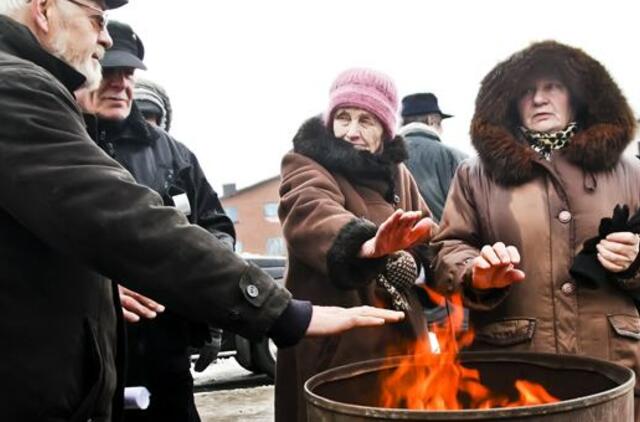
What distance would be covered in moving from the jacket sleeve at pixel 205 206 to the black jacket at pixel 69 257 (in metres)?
1.51

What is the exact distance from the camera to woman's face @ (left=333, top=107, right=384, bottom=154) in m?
3.12

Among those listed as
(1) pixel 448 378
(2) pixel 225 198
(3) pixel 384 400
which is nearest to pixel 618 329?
(1) pixel 448 378

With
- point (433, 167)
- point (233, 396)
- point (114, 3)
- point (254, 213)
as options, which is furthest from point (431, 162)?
point (254, 213)

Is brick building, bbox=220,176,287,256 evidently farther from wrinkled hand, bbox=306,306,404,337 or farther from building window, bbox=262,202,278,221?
wrinkled hand, bbox=306,306,404,337

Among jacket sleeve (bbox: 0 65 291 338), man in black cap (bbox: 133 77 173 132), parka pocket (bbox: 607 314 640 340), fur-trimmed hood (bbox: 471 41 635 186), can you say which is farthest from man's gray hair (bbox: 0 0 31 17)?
man in black cap (bbox: 133 77 173 132)

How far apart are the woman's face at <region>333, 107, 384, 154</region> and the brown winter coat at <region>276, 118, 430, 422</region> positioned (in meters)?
0.06

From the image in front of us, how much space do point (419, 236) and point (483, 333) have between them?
538 mm

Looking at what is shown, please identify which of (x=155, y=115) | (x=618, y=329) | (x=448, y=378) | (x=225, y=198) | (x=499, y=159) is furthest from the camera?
Result: (x=225, y=198)

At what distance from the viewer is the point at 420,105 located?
537 cm

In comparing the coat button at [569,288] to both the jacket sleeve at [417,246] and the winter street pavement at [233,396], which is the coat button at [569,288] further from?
the winter street pavement at [233,396]

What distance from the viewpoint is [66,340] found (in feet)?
5.58

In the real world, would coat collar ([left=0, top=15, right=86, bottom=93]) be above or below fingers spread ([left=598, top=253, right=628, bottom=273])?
above

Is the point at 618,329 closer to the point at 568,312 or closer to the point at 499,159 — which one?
the point at 568,312

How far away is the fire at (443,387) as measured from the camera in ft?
7.38
